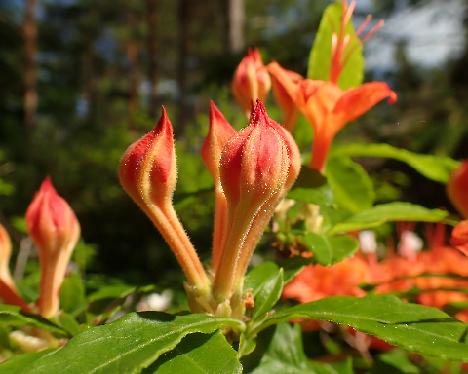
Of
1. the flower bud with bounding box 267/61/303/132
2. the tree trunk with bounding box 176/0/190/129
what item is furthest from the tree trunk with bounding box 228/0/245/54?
the flower bud with bounding box 267/61/303/132

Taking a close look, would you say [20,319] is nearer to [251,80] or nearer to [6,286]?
[6,286]

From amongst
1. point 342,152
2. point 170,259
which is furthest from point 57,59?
point 342,152

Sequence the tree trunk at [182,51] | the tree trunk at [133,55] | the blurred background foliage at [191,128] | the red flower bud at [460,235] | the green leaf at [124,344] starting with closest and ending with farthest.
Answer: the green leaf at [124,344], the red flower bud at [460,235], the blurred background foliage at [191,128], the tree trunk at [182,51], the tree trunk at [133,55]

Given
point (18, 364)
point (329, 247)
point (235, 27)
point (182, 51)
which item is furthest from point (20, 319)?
point (182, 51)

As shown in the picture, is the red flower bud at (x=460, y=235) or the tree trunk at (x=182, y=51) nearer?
the red flower bud at (x=460, y=235)

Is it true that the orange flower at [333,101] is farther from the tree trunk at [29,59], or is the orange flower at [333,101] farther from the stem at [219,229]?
the tree trunk at [29,59]

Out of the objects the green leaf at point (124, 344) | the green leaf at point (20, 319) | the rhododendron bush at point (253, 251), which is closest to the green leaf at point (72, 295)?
the rhododendron bush at point (253, 251)
